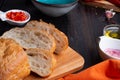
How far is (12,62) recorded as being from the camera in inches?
36.7

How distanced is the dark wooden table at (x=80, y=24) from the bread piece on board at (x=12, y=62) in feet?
0.98

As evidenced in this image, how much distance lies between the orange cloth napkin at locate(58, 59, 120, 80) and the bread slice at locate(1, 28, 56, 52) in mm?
155

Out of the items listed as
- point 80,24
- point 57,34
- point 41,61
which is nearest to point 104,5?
point 80,24

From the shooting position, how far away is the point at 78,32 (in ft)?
4.51

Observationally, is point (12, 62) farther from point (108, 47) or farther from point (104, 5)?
point (104, 5)

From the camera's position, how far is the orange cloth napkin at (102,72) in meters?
1.06

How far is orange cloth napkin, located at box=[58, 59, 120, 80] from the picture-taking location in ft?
3.48

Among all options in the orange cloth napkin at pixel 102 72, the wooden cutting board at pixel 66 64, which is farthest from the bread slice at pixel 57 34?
the orange cloth napkin at pixel 102 72

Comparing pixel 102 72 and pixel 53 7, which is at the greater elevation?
pixel 53 7

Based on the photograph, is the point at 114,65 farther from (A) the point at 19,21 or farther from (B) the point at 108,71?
(A) the point at 19,21

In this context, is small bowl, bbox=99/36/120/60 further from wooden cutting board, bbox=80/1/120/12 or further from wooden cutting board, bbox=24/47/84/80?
wooden cutting board, bbox=80/1/120/12

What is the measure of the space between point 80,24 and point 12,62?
62 cm

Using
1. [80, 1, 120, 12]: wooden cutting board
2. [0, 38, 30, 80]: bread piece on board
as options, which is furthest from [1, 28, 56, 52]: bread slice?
[80, 1, 120, 12]: wooden cutting board

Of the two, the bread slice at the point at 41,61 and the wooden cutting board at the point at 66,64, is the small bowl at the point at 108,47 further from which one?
the bread slice at the point at 41,61
